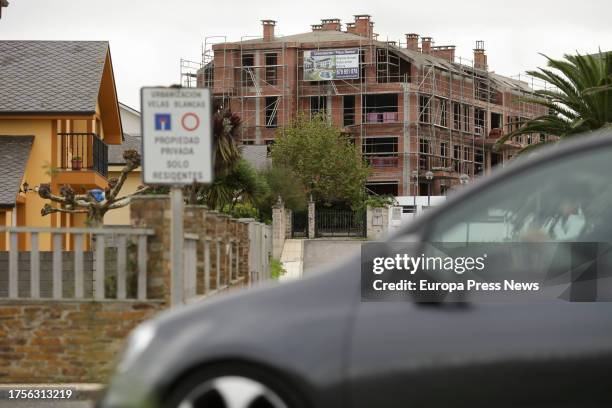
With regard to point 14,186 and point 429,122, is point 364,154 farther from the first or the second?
Answer: point 14,186

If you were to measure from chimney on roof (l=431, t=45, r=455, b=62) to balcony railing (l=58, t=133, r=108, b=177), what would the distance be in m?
80.5

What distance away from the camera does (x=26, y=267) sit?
17.1 metres

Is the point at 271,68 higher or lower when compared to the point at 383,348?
higher

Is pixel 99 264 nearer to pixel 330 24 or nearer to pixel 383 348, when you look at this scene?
pixel 383 348

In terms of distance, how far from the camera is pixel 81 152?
36562 millimetres

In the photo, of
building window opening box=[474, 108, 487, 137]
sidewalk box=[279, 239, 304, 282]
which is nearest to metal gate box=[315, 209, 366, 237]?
sidewalk box=[279, 239, 304, 282]

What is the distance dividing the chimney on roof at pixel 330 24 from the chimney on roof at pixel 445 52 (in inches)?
335

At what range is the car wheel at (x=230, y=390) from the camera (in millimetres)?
5234

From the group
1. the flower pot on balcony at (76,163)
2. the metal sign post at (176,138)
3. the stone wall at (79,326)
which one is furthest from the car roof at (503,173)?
the flower pot on balcony at (76,163)

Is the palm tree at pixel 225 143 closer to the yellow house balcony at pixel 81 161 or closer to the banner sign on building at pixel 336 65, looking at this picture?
the yellow house balcony at pixel 81 161

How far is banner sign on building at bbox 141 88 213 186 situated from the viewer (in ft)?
31.6

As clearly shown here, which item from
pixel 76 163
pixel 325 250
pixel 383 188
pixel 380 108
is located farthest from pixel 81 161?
pixel 383 188

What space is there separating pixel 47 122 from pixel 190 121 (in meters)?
24.3

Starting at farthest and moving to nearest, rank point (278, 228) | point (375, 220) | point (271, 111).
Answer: point (271, 111), point (375, 220), point (278, 228)
